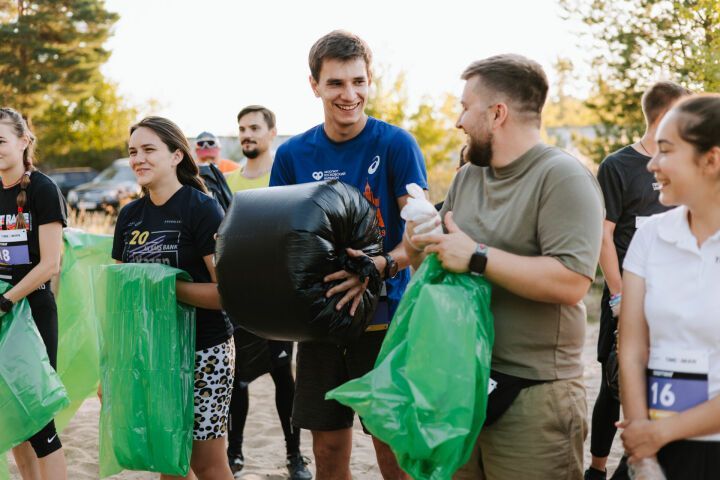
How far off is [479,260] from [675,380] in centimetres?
60

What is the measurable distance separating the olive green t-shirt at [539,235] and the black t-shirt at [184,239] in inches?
48.0

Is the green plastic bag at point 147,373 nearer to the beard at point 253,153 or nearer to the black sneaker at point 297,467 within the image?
the black sneaker at point 297,467

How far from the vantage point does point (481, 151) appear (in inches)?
91.9

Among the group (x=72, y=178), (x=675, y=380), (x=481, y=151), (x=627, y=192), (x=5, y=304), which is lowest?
(x=72, y=178)

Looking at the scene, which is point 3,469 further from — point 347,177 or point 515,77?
point 515,77

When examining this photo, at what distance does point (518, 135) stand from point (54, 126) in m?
32.7

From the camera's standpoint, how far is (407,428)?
2.12m

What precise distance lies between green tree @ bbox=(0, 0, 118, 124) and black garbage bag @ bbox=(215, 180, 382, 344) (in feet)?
71.4

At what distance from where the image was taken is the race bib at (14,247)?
3.57 m

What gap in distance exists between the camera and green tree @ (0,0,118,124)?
22.8 meters

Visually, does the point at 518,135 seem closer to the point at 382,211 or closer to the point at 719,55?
the point at 382,211

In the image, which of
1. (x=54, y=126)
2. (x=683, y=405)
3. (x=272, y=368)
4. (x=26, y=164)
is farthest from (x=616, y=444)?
(x=54, y=126)

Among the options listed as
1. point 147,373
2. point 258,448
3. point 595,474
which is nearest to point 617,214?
point 595,474

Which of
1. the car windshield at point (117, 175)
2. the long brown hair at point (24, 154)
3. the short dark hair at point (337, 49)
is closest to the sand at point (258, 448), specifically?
the long brown hair at point (24, 154)
